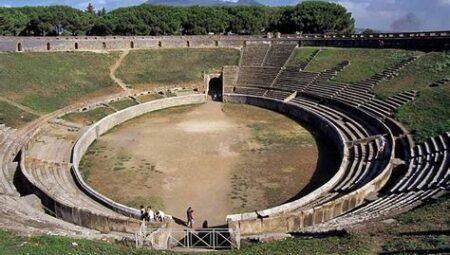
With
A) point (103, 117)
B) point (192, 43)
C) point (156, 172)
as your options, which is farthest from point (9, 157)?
point (192, 43)

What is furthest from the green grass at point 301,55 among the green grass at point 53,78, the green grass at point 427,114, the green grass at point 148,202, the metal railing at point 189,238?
the metal railing at point 189,238

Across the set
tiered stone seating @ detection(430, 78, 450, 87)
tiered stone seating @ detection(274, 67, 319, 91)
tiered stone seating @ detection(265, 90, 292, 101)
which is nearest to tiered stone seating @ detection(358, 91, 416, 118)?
tiered stone seating @ detection(430, 78, 450, 87)

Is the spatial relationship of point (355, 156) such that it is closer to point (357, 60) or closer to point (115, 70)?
point (357, 60)

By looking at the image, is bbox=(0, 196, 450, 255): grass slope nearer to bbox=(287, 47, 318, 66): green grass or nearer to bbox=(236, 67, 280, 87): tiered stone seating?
bbox=(236, 67, 280, 87): tiered stone seating

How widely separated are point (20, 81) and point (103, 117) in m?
9.94

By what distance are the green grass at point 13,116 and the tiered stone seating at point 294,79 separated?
25861mm

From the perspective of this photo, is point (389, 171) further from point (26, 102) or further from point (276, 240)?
point (26, 102)

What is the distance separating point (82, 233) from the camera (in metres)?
18.2

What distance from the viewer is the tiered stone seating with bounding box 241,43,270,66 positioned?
2365 inches

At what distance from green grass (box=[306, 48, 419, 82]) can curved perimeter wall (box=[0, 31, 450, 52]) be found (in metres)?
1.44

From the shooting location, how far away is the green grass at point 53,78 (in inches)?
1746

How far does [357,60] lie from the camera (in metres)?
51.9

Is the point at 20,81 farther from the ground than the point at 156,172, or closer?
farther from the ground

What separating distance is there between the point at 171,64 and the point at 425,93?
106 ft
